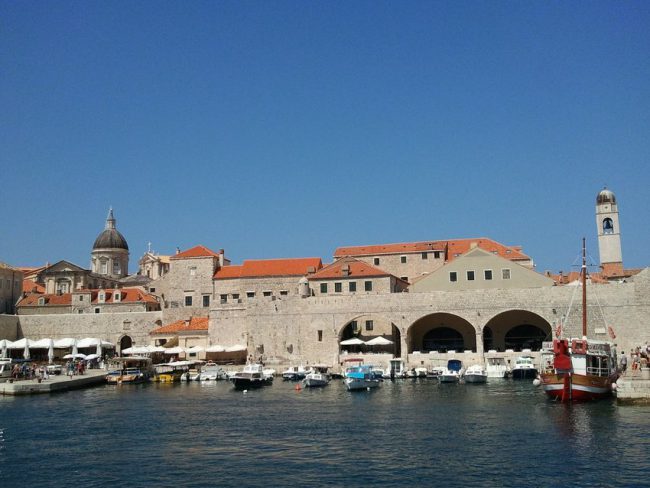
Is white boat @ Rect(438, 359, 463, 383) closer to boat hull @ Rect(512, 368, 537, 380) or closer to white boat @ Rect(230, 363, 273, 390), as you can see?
boat hull @ Rect(512, 368, 537, 380)

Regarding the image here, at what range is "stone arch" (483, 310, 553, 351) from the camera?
48.2 meters

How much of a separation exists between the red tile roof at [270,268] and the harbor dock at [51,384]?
14.3m

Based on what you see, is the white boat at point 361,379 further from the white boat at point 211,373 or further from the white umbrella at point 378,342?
the white boat at point 211,373

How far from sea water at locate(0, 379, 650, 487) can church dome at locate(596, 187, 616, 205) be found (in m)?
39.2

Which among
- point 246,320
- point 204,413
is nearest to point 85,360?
point 246,320

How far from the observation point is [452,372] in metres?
41.4

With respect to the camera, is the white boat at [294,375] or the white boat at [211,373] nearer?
the white boat at [294,375]

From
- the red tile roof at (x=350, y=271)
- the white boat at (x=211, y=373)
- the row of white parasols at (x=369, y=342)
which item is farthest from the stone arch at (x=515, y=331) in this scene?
the white boat at (x=211, y=373)

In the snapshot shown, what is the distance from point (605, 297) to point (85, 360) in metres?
37.5

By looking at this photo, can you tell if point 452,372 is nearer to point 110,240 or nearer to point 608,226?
point 608,226

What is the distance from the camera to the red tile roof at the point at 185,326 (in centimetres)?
5272

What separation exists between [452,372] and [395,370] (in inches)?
169

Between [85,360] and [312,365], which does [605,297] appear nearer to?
[312,365]

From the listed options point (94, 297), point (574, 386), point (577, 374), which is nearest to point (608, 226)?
point (577, 374)
